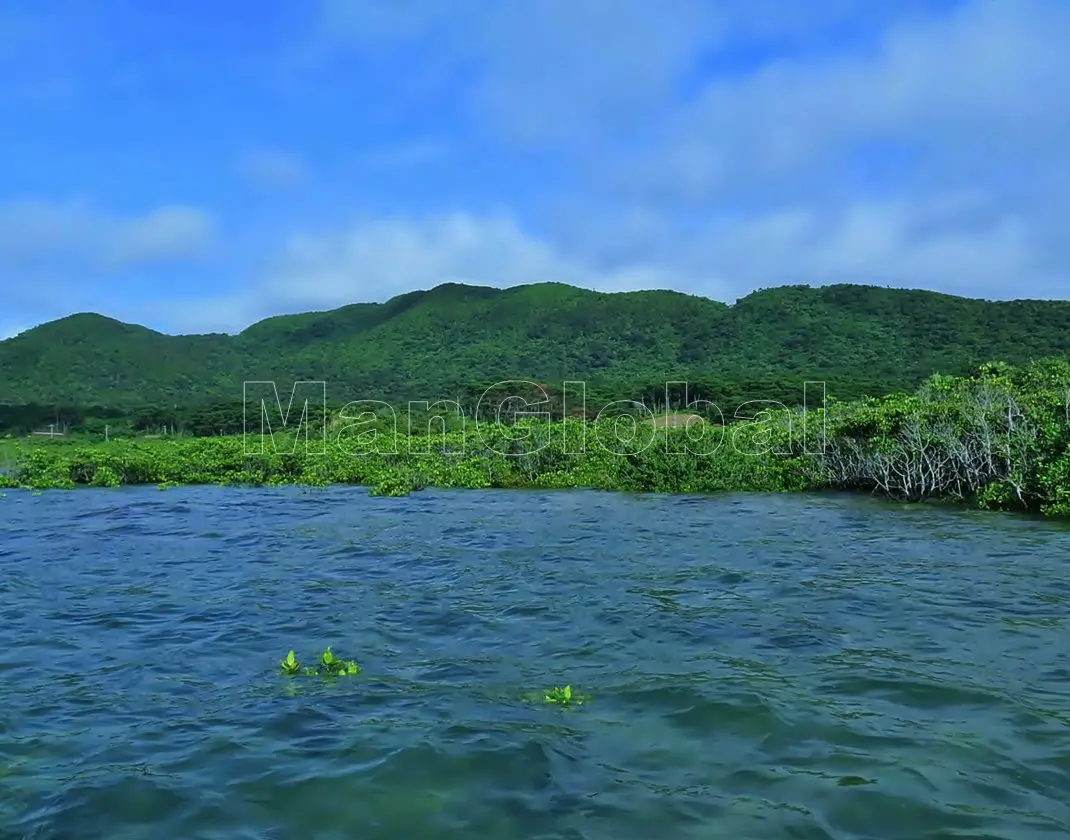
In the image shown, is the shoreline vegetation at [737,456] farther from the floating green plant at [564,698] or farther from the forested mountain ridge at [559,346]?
the forested mountain ridge at [559,346]

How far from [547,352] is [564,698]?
495 feet

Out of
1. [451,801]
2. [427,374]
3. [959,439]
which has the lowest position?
[451,801]

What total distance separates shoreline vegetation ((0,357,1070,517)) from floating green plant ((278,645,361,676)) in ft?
51.8

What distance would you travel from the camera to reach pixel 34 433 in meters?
68.9

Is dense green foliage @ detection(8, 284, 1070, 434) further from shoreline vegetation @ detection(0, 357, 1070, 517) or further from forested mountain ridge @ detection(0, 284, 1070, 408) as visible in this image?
shoreline vegetation @ detection(0, 357, 1070, 517)

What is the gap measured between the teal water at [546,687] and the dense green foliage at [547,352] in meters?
58.9

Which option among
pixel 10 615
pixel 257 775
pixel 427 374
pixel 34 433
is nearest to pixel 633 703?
pixel 257 775

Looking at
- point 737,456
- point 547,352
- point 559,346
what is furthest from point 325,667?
point 559,346

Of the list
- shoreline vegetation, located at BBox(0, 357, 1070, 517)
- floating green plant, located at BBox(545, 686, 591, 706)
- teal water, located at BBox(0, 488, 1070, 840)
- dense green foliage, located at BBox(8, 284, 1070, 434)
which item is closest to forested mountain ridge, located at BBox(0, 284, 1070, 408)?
dense green foliage, located at BBox(8, 284, 1070, 434)

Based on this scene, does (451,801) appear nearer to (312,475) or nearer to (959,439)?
(959,439)

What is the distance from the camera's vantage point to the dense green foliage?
85.3 meters

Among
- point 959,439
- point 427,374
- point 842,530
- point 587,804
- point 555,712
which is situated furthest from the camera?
point 427,374

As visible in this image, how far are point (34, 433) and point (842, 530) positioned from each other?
2701 inches

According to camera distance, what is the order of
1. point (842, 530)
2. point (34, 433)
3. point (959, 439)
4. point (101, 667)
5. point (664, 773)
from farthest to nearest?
point (34, 433) < point (959, 439) < point (842, 530) < point (101, 667) < point (664, 773)
